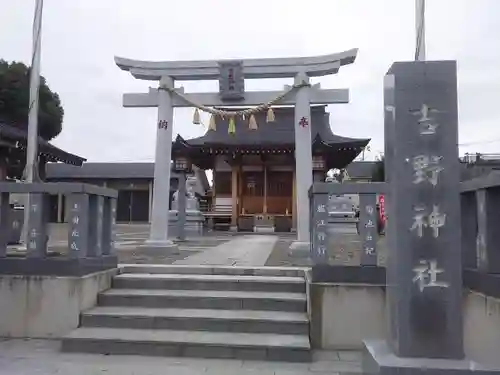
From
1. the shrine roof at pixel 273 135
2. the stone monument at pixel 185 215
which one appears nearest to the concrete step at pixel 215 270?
the stone monument at pixel 185 215

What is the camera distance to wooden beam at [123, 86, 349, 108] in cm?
1083

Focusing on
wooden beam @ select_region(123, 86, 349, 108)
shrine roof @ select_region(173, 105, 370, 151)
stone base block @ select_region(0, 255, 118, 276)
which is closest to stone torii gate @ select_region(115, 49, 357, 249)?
wooden beam @ select_region(123, 86, 349, 108)

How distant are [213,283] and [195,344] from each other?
1382 mm

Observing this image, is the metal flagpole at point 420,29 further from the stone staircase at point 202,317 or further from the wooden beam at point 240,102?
the stone staircase at point 202,317

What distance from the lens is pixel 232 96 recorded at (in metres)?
10.9

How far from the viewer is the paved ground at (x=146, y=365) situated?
439 centimetres

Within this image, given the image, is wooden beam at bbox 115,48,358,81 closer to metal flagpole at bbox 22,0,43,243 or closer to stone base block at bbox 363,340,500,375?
metal flagpole at bbox 22,0,43,243

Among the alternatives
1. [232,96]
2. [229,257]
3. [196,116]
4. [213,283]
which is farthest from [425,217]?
[196,116]

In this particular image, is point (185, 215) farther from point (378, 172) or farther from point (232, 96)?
point (378, 172)

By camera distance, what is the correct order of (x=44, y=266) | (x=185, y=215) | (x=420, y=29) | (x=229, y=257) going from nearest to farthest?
(x=44, y=266)
(x=420, y=29)
(x=229, y=257)
(x=185, y=215)

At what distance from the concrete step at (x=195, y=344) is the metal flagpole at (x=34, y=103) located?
5058 mm

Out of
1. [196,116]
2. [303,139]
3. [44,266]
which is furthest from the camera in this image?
[196,116]

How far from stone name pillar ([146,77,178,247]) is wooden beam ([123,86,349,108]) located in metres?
0.23

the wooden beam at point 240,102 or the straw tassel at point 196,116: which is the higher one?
the wooden beam at point 240,102
